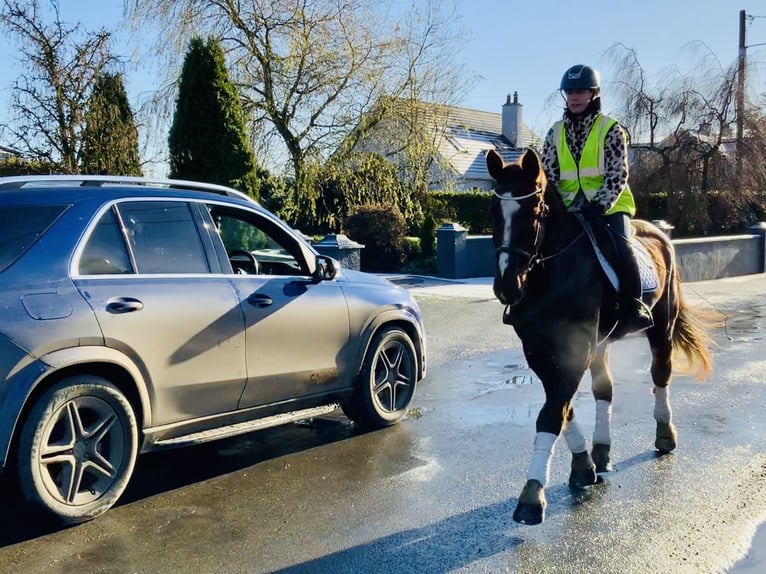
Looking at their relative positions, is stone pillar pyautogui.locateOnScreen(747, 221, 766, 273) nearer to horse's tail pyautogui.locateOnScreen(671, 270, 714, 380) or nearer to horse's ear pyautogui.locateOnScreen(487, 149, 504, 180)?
horse's tail pyautogui.locateOnScreen(671, 270, 714, 380)

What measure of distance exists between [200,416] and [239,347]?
52 centimetres

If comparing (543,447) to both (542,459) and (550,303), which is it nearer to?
(542,459)

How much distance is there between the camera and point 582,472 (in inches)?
202

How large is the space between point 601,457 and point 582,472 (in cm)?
41

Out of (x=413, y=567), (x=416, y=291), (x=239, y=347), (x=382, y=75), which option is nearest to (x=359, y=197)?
(x=382, y=75)

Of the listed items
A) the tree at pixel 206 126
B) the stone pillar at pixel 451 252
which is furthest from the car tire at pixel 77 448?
the stone pillar at pixel 451 252

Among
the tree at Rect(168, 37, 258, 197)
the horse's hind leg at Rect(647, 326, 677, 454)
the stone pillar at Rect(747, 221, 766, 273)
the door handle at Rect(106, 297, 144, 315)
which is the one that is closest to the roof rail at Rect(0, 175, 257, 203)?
the door handle at Rect(106, 297, 144, 315)

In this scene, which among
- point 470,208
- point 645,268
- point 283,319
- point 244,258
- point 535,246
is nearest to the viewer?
point 535,246

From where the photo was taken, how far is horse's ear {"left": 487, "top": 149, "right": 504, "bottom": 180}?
4.39 m

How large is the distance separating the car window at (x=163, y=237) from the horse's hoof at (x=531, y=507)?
255cm

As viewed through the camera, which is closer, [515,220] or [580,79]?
[515,220]

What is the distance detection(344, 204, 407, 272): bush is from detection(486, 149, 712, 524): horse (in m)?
15.8

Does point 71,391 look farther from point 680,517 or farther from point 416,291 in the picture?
point 416,291

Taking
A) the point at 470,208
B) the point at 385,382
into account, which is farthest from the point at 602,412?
the point at 470,208
